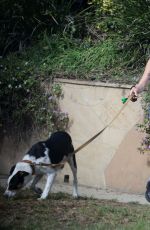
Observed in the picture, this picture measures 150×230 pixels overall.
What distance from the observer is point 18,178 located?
784 cm

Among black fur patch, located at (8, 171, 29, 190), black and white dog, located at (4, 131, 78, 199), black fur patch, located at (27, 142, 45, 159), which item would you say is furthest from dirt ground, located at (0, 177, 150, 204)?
black fur patch, located at (8, 171, 29, 190)

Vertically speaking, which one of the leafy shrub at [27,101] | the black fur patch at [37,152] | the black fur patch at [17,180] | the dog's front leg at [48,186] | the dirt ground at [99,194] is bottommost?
the dirt ground at [99,194]

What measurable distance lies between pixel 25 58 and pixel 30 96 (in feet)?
3.61

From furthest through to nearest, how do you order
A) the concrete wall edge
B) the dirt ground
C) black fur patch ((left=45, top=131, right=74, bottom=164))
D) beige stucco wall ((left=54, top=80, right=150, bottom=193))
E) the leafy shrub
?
the leafy shrub < the concrete wall edge < beige stucco wall ((left=54, top=80, right=150, bottom=193)) < the dirt ground < black fur patch ((left=45, top=131, right=74, bottom=164))

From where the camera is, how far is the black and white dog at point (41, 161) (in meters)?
7.85

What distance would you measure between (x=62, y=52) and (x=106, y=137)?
2.27 metres

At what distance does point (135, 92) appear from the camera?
22.1 feet

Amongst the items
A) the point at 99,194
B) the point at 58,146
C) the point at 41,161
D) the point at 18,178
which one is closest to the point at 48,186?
the point at 41,161

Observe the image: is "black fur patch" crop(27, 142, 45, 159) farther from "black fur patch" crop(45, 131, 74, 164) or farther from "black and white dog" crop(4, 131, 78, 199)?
"black fur patch" crop(45, 131, 74, 164)

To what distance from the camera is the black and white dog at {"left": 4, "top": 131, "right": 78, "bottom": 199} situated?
7.85m

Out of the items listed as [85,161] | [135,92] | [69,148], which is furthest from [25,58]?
[135,92]

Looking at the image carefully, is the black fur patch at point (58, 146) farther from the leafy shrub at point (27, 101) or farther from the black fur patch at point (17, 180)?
the leafy shrub at point (27, 101)

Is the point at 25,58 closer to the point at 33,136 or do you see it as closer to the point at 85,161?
the point at 33,136

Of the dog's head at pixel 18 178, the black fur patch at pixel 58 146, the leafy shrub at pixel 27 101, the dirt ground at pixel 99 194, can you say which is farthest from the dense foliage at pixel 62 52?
Result: the dog's head at pixel 18 178
